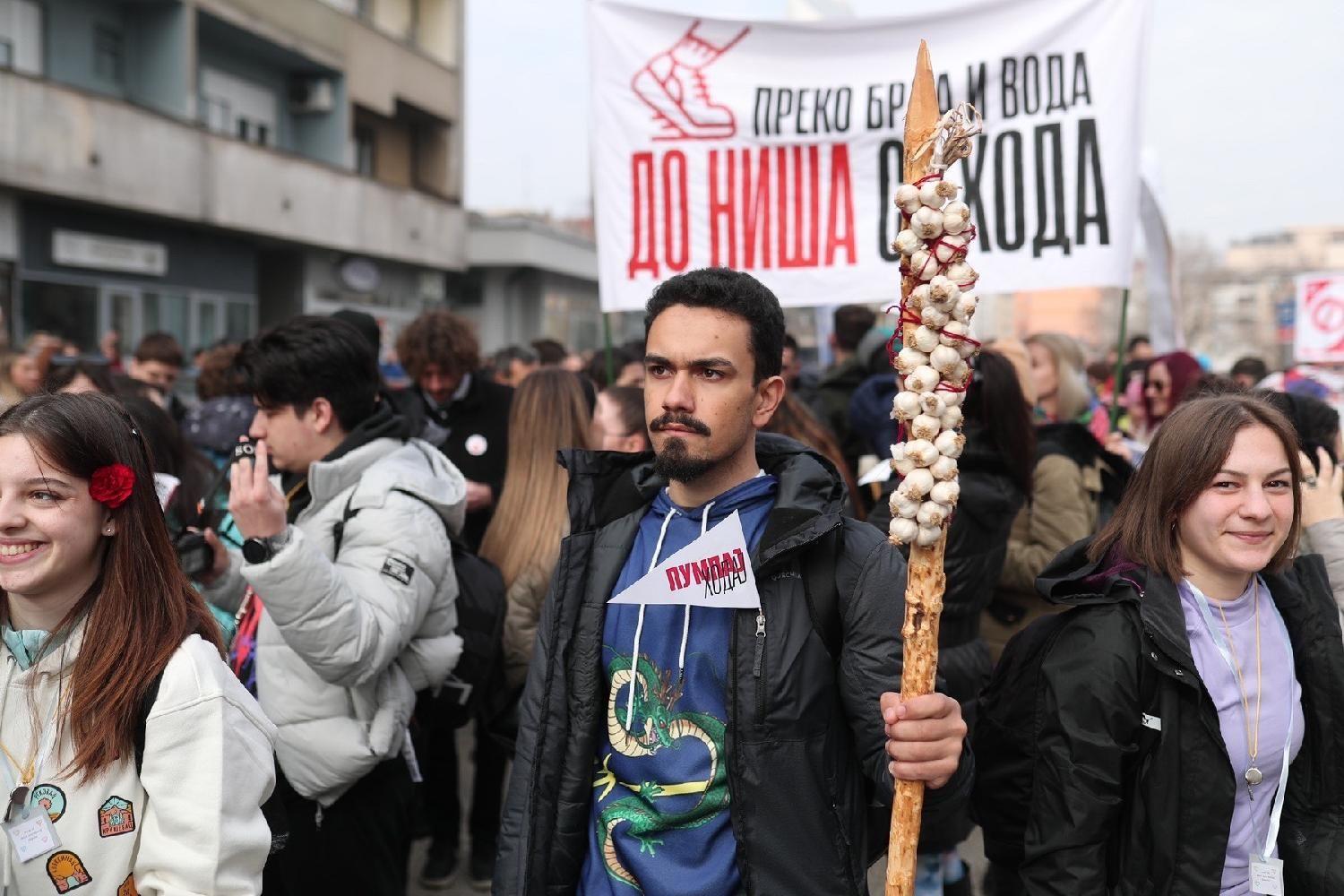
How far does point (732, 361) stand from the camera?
2.24 meters

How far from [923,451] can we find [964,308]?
224mm

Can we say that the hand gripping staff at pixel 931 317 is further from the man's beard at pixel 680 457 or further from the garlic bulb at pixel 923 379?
the man's beard at pixel 680 457

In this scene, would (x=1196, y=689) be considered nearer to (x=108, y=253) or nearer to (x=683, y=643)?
(x=683, y=643)

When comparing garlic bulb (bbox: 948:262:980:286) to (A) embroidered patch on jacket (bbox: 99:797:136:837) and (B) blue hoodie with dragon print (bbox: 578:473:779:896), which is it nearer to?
(B) blue hoodie with dragon print (bbox: 578:473:779:896)

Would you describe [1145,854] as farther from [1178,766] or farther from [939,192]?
[939,192]

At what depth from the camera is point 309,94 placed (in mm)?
23094

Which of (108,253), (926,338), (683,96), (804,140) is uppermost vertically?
(108,253)

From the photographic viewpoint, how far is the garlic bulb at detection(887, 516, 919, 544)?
171cm

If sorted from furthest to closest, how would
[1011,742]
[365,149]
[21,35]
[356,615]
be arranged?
1. [365,149]
2. [21,35]
3. [356,615]
4. [1011,742]

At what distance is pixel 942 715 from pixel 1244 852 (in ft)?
3.27

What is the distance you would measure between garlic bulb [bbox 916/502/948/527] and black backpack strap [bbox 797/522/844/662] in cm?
45

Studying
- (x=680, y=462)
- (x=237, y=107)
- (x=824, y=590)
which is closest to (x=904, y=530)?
(x=824, y=590)

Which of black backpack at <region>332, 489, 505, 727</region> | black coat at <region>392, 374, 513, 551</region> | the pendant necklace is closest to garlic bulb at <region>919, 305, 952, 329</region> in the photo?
the pendant necklace

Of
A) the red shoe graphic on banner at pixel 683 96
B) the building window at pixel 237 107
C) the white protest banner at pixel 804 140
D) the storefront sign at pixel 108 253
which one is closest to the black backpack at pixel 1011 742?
the white protest banner at pixel 804 140
